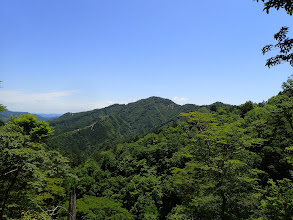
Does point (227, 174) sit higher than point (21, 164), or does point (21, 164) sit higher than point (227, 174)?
point (21, 164)

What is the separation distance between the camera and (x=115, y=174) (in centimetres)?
4925

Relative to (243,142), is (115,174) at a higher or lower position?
lower

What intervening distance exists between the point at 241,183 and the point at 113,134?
19617cm

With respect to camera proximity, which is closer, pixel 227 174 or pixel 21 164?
pixel 21 164

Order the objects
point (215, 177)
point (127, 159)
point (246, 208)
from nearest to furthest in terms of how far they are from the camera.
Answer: point (246, 208), point (215, 177), point (127, 159)

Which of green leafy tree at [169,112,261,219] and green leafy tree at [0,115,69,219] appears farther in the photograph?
green leafy tree at [169,112,261,219]

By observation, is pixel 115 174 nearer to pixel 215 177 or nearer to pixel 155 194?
pixel 155 194

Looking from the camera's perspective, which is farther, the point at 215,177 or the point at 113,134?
the point at 113,134

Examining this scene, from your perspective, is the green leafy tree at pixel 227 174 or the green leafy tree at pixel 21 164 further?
the green leafy tree at pixel 227 174

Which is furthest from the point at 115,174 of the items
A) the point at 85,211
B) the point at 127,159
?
the point at 85,211

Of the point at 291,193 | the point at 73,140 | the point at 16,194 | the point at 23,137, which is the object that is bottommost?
the point at 73,140

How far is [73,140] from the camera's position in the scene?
164 meters

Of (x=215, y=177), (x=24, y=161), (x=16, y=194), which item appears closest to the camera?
(x=24, y=161)

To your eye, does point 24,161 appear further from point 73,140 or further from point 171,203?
point 73,140
